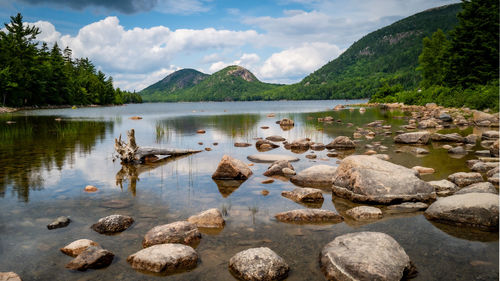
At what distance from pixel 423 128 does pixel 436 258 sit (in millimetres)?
27483

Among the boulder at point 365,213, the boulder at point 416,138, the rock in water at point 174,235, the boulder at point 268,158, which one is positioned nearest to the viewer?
the rock in water at point 174,235

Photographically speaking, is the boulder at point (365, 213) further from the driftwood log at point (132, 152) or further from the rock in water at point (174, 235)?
the driftwood log at point (132, 152)

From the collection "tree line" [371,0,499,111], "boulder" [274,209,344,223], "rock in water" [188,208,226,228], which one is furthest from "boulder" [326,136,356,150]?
"tree line" [371,0,499,111]

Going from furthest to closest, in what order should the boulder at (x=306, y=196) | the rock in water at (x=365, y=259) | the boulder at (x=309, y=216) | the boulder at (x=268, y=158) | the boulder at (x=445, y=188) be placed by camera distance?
the boulder at (x=268, y=158), the boulder at (x=445, y=188), the boulder at (x=306, y=196), the boulder at (x=309, y=216), the rock in water at (x=365, y=259)

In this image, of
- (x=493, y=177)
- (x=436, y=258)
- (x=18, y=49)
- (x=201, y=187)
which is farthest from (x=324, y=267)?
(x=18, y=49)

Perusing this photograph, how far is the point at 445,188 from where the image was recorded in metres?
9.95

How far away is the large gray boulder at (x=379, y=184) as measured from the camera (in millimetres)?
8938

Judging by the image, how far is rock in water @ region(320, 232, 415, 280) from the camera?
516 cm

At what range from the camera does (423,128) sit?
29953mm

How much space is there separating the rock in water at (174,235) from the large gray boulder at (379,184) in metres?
5.02

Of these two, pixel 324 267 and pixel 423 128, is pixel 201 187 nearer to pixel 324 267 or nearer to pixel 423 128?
pixel 324 267

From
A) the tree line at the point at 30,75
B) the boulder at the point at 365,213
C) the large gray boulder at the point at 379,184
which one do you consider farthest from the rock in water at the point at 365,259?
the tree line at the point at 30,75

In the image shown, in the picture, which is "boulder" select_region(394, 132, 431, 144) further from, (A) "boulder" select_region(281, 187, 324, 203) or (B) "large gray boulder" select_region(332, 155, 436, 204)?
(A) "boulder" select_region(281, 187, 324, 203)

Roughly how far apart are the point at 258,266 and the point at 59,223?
5301 millimetres
